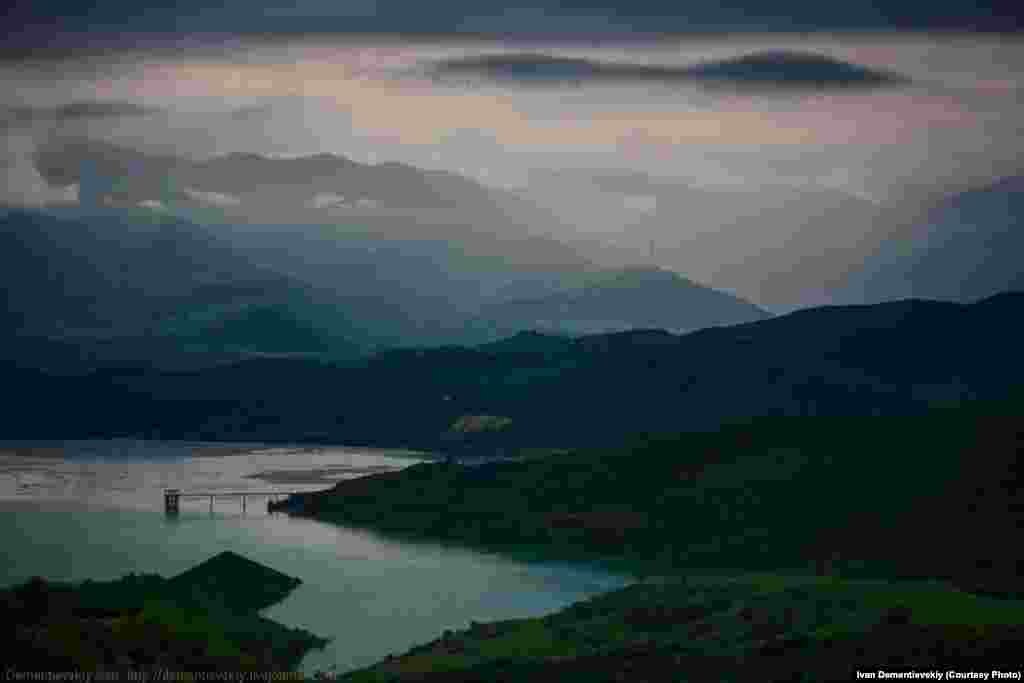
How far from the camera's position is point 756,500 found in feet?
258

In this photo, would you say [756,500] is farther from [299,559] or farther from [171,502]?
[171,502]

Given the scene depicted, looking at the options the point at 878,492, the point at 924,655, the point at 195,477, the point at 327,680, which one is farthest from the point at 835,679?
the point at 195,477

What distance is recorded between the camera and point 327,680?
3931 cm

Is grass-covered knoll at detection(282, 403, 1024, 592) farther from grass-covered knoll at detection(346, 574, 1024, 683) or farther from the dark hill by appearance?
grass-covered knoll at detection(346, 574, 1024, 683)

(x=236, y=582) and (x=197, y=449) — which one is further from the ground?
(x=197, y=449)

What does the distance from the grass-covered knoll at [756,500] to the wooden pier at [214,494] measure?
180 inches

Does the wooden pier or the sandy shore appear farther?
the sandy shore

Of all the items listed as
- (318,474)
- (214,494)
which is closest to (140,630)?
(214,494)

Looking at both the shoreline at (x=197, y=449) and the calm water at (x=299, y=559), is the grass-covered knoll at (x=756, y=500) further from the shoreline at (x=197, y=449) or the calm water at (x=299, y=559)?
the shoreline at (x=197, y=449)

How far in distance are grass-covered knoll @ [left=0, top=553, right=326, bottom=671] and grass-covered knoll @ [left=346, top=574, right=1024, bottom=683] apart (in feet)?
13.0

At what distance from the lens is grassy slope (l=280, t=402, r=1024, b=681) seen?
122 ft

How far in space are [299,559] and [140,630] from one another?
32.9 metres

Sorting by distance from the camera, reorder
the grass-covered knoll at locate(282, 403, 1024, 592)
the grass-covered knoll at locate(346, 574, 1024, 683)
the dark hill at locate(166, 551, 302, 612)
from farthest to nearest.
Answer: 1. the grass-covered knoll at locate(282, 403, 1024, 592)
2. the dark hill at locate(166, 551, 302, 612)
3. the grass-covered knoll at locate(346, 574, 1024, 683)

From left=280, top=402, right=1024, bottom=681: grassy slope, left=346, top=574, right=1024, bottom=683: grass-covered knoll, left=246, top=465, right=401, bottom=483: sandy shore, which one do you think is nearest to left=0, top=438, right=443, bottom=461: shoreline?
left=246, top=465, right=401, bottom=483: sandy shore
